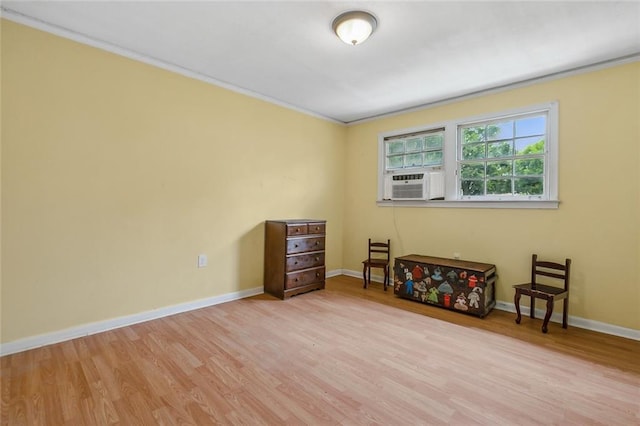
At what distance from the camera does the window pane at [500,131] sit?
10.8ft

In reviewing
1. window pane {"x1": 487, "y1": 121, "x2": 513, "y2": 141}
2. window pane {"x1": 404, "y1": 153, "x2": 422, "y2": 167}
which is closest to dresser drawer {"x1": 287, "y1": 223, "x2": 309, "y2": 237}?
window pane {"x1": 404, "y1": 153, "x2": 422, "y2": 167}

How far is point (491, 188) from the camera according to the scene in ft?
11.3

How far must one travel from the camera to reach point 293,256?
358cm

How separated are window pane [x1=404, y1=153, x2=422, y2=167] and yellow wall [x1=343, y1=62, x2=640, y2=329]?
2.28 ft

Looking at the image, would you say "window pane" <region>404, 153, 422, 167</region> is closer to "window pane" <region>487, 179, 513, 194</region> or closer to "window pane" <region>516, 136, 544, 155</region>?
"window pane" <region>487, 179, 513, 194</region>

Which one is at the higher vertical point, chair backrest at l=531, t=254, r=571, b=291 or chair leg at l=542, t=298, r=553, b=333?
chair backrest at l=531, t=254, r=571, b=291

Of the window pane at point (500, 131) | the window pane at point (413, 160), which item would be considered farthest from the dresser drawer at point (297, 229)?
the window pane at point (500, 131)

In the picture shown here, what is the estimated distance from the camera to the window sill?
302 cm

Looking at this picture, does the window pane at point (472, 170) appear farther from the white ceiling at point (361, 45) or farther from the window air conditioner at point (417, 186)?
the white ceiling at point (361, 45)

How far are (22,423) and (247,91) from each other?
10.7 feet

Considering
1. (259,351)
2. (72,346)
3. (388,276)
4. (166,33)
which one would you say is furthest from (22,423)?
(388,276)

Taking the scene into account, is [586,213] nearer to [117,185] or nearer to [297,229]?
[297,229]

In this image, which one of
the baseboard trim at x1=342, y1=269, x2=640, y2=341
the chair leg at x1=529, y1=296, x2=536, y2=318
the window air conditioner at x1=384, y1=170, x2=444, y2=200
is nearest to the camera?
the baseboard trim at x1=342, y1=269, x2=640, y2=341

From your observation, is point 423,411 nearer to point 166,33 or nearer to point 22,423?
point 22,423
